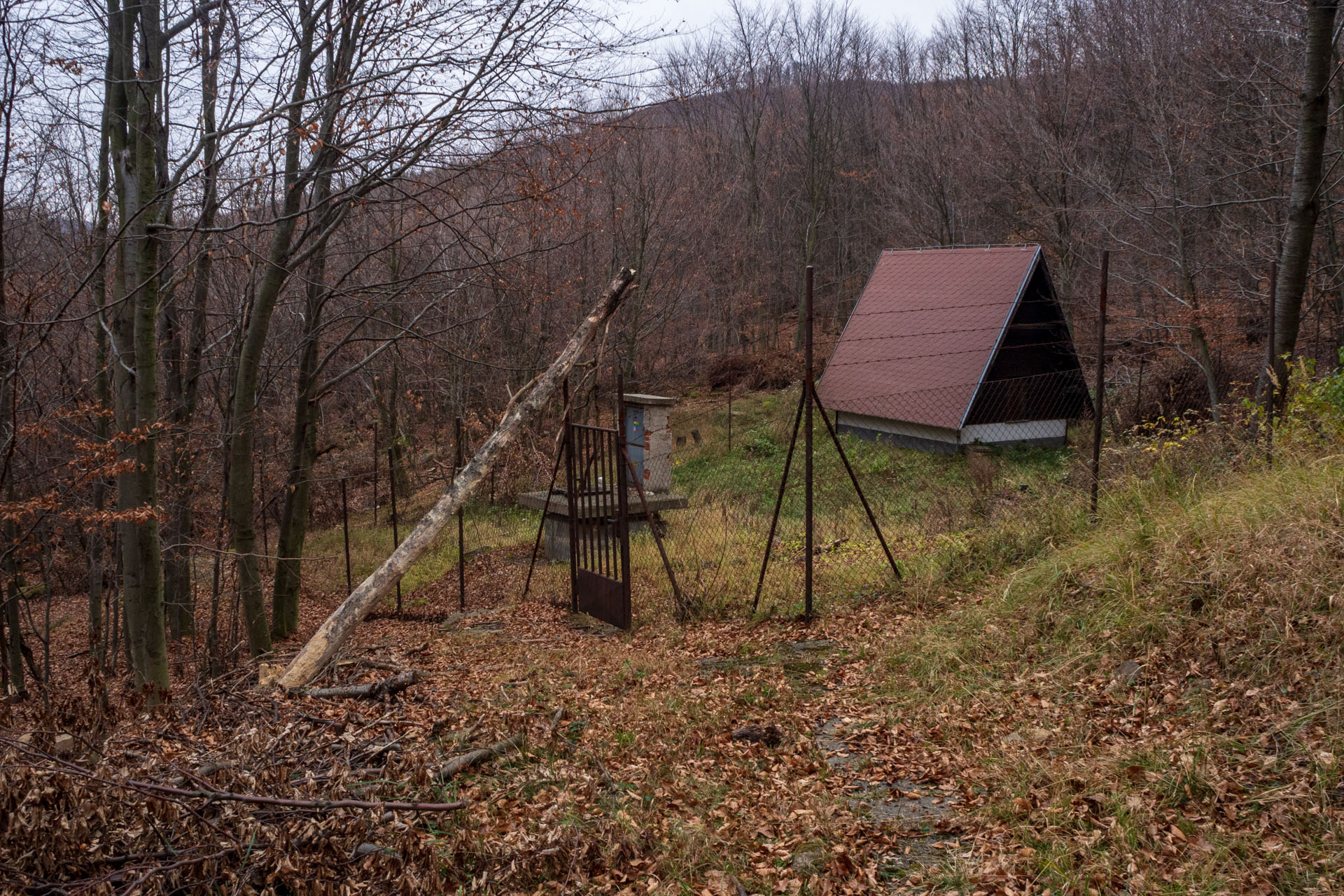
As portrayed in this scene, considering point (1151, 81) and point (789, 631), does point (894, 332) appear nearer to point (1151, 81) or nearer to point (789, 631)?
point (1151, 81)

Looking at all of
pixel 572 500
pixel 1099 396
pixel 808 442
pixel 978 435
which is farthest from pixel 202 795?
pixel 978 435

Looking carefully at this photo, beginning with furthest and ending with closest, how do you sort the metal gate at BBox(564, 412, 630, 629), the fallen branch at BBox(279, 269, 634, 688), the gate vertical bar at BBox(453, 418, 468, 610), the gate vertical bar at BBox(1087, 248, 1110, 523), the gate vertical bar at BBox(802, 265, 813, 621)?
1. the gate vertical bar at BBox(453, 418, 468, 610)
2. the metal gate at BBox(564, 412, 630, 629)
3. the gate vertical bar at BBox(1087, 248, 1110, 523)
4. the gate vertical bar at BBox(802, 265, 813, 621)
5. the fallen branch at BBox(279, 269, 634, 688)

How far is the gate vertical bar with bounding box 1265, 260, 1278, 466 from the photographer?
23.5ft

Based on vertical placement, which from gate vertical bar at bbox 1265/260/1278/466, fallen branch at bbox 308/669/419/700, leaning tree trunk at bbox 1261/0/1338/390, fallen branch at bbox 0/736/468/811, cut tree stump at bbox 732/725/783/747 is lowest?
cut tree stump at bbox 732/725/783/747

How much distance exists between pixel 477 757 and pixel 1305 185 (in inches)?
351

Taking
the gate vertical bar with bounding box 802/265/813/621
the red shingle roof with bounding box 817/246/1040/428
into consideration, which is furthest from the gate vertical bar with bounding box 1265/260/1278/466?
the red shingle roof with bounding box 817/246/1040/428

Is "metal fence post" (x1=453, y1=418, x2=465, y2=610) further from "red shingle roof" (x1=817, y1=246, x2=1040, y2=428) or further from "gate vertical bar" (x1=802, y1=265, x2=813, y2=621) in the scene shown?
"red shingle roof" (x1=817, y1=246, x2=1040, y2=428)

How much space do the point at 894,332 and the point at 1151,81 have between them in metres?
6.60

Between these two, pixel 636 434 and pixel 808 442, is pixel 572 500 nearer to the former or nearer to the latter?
pixel 808 442

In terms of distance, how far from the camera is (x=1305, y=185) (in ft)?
27.2

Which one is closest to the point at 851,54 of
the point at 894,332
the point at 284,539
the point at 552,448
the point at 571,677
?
the point at 894,332

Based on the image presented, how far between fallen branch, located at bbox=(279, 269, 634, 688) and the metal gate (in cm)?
61

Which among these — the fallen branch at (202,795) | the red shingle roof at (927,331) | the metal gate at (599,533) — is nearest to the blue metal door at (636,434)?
the red shingle roof at (927,331)

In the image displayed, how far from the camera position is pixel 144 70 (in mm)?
7305
